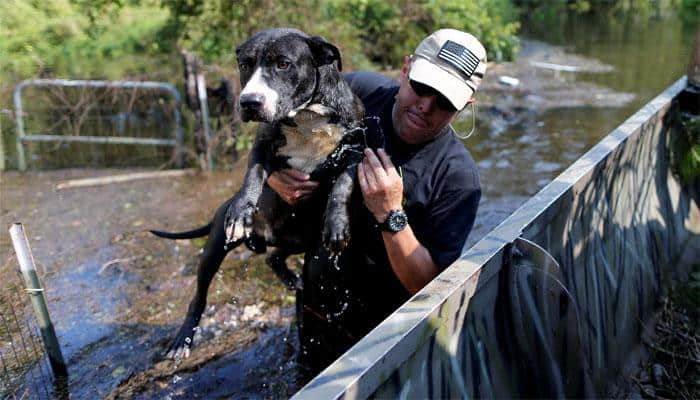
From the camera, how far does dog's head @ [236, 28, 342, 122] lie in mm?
2820

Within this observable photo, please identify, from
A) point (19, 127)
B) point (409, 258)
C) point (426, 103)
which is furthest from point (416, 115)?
point (19, 127)

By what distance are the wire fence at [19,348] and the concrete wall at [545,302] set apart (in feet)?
7.82

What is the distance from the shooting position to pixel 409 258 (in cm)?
322

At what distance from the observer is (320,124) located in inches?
128

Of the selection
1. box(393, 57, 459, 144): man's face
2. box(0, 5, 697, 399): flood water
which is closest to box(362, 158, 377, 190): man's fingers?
box(393, 57, 459, 144): man's face

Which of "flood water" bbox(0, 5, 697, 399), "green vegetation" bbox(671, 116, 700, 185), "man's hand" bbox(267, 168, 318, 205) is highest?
"man's hand" bbox(267, 168, 318, 205)

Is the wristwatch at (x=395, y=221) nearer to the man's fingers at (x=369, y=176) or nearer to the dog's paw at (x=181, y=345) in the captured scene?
Result: the man's fingers at (x=369, y=176)

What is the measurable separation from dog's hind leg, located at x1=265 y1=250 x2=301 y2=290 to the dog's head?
1.52m

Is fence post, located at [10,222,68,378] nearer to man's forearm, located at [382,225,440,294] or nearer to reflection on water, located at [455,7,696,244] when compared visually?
man's forearm, located at [382,225,440,294]

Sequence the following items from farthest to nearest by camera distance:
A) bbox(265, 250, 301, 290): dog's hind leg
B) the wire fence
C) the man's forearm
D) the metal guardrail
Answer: the metal guardrail → bbox(265, 250, 301, 290): dog's hind leg → the wire fence → the man's forearm

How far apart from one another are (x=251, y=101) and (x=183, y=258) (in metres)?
3.47

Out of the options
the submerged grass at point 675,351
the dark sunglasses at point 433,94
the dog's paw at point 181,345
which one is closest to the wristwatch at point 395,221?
the dark sunglasses at point 433,94

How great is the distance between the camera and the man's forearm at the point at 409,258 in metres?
3.20

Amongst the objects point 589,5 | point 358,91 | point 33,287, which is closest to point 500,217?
point 358,91
